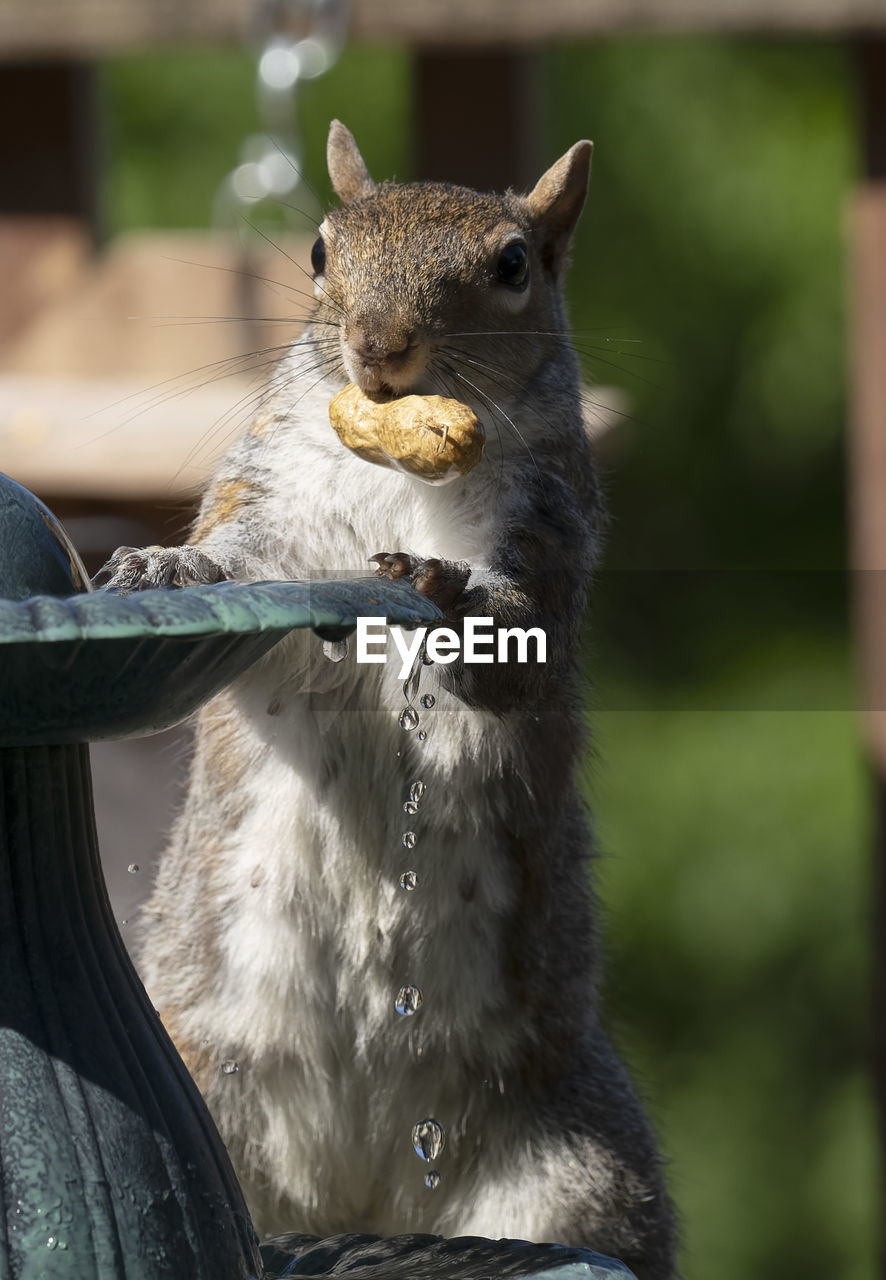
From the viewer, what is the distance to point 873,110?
7.71 feet

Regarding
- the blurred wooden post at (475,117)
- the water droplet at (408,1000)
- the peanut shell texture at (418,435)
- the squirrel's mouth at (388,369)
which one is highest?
the blurred wooden post at (475,117)

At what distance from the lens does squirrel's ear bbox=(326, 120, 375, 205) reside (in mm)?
1417

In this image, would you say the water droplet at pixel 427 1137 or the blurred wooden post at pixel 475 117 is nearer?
the water droplet at pixel 427 1137

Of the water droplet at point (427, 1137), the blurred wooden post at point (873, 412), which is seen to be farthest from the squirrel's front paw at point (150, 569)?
the blurred wooden post at point (873, 412)

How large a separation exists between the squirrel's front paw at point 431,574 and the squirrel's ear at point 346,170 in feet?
1.30

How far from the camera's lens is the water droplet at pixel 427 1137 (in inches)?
55.0

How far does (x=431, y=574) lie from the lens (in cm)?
112

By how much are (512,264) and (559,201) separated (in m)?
0.10

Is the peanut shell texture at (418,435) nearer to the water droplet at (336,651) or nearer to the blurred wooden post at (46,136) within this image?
the water droplet at (336,651)

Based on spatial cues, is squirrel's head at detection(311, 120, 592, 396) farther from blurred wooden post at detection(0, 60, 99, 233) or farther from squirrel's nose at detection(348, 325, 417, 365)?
blurred wooden post at detection(0, 60, 99, 233)

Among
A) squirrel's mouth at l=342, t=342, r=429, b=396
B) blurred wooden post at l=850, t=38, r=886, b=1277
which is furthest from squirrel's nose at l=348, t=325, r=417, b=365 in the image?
blurred wooden post at l=850, t=38, r=886, b=1277

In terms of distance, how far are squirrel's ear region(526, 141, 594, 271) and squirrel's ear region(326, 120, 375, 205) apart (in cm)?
13

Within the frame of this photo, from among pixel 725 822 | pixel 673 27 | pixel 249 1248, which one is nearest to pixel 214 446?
pixel 673 27

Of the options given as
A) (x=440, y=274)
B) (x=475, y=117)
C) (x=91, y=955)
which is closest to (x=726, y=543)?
(x=475, y=117)
